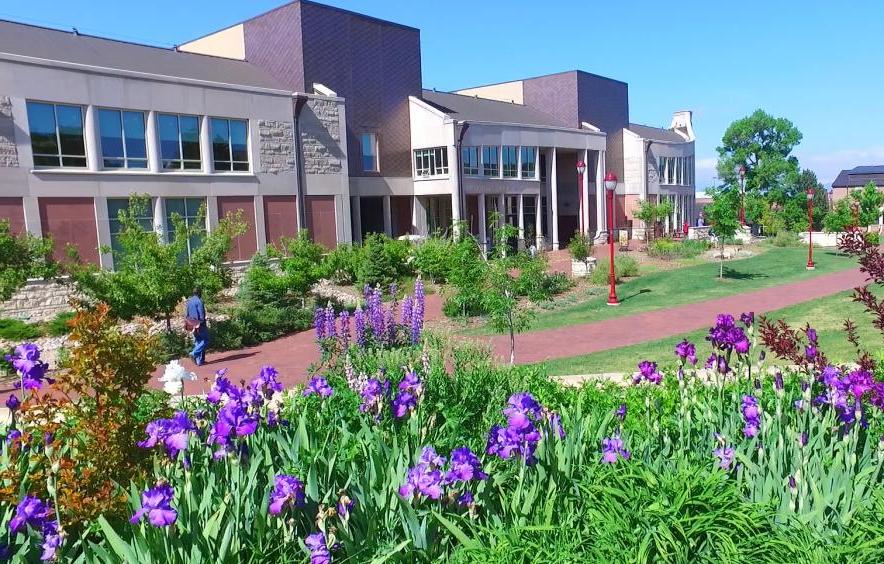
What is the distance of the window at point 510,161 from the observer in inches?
1478

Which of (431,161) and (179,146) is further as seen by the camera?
(431,161)

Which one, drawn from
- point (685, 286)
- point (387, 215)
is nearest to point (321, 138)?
point (387, 215)

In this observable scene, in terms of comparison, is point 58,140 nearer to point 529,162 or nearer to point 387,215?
point 387,215

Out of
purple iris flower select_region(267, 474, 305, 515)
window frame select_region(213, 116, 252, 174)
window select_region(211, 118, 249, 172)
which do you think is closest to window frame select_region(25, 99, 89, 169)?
window frame select_region(213, 116, 252, 174)

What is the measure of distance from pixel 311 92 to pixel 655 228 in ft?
89.0

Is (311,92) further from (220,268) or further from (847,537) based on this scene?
(847,537)

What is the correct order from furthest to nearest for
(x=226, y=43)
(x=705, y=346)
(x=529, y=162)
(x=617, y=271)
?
(x=529, y=162)
(x=226, y=43)
(x=617, y=271)
(x=705, y=346)

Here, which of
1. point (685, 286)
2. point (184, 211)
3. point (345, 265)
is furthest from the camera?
point (184, 211)

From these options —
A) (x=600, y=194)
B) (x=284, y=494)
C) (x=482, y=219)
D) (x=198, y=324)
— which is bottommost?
(x=198, y=324)

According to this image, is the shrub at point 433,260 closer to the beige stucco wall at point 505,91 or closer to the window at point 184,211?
the window at point 184,211

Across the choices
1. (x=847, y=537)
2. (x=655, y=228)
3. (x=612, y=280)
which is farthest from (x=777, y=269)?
(x=847, y=537)

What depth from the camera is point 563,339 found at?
51.1ft

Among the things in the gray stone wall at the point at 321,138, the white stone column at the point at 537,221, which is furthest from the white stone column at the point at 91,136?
the white stone column at the point at 537,221

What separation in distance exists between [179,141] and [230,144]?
2.02m
